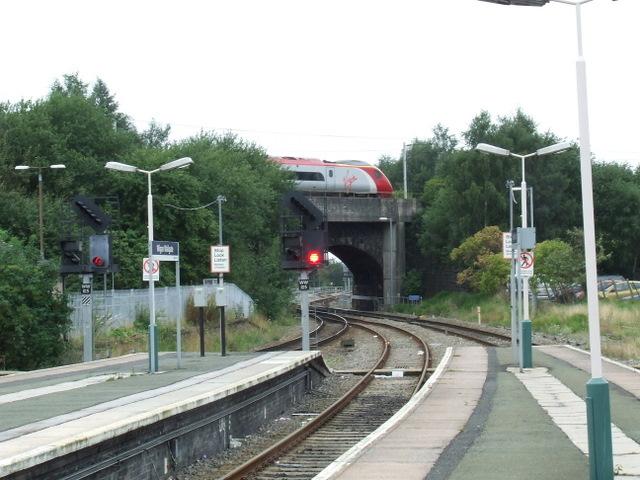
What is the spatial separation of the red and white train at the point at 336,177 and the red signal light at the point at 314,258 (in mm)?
42623

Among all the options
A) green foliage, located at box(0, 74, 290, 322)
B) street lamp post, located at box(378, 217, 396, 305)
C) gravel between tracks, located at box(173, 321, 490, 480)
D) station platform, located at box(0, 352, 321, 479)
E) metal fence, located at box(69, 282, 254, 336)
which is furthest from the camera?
street lamp post, located at box(378, 217, 396, 305)

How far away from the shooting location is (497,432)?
1391 centimetres

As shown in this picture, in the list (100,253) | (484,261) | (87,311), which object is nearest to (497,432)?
(100,253)

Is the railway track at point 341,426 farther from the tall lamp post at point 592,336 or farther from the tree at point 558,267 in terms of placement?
the tree at point 558,267

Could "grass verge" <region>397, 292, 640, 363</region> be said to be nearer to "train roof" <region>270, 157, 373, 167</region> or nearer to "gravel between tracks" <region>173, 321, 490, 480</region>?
"gravel between tracks" <region>173, 321, 490, 480</region>

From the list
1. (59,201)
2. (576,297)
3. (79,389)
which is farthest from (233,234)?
(79,389)

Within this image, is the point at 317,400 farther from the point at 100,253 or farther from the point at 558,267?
the point at 558,267

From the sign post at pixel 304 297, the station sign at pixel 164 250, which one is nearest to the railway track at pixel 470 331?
the sign post at pixel 304 297

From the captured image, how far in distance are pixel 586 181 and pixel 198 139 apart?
60.7 metres

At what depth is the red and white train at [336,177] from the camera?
67625 mm

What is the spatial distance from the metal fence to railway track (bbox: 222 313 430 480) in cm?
939

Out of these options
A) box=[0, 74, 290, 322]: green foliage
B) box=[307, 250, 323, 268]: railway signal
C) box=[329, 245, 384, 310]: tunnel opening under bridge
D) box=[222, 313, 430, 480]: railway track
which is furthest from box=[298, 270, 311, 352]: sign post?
box=[329, 245, 384, 310]: tunnel opening under bridge

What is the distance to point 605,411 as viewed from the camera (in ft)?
31.1

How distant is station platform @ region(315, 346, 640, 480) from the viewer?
10.9 m
